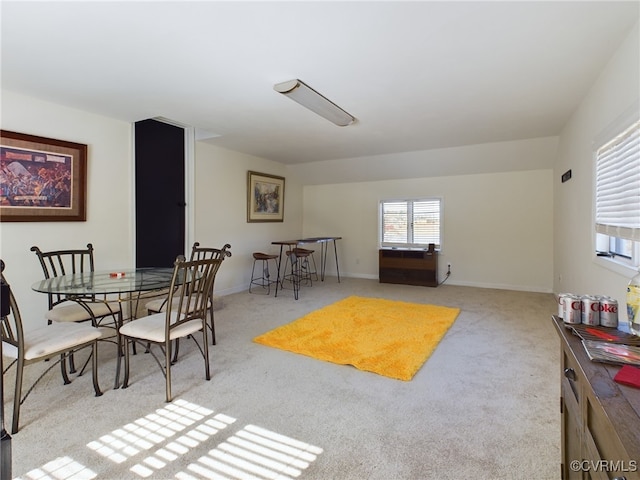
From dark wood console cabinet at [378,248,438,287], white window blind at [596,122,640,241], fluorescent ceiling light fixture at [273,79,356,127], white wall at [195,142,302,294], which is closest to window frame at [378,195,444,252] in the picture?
dark wood console cabinet at [378,248,438,287]

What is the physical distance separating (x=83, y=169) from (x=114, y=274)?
1.41m

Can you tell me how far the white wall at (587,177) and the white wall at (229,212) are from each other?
177 inches

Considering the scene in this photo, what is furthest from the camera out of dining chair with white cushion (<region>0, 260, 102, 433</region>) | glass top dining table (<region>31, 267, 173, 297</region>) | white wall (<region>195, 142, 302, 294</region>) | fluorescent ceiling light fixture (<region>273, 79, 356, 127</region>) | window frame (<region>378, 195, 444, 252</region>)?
window frame (<region>378, 195, 444, 252</region>)

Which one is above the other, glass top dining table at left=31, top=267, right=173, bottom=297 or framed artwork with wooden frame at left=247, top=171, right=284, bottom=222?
framed artwork with wooden frame at left=247, top=171, right=284, bottom=222

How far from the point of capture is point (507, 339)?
10.5 ft

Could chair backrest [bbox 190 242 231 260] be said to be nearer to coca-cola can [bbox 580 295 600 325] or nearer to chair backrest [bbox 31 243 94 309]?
chair backrest [bbox 31 243 94 309]

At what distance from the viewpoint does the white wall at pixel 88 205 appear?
2955 mm

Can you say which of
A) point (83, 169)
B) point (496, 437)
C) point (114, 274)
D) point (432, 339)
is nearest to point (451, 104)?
point (432, 339)

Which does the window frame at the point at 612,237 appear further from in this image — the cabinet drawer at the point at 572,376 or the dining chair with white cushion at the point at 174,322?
the dining chair with white cushion at the point at 174,322

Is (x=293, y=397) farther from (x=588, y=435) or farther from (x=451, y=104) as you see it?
(x=451, y=104)

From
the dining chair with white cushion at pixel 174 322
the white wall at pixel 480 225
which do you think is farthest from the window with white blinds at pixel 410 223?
the dining chair with white cushion at pixel 174 322

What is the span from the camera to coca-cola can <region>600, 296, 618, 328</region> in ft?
3.79

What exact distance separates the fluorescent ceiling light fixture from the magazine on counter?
249 cm

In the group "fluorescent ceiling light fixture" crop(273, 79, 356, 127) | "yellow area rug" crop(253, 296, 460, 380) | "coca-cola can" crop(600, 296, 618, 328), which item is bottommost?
"yellow area rug" crop(253, 296, 460, 380)
